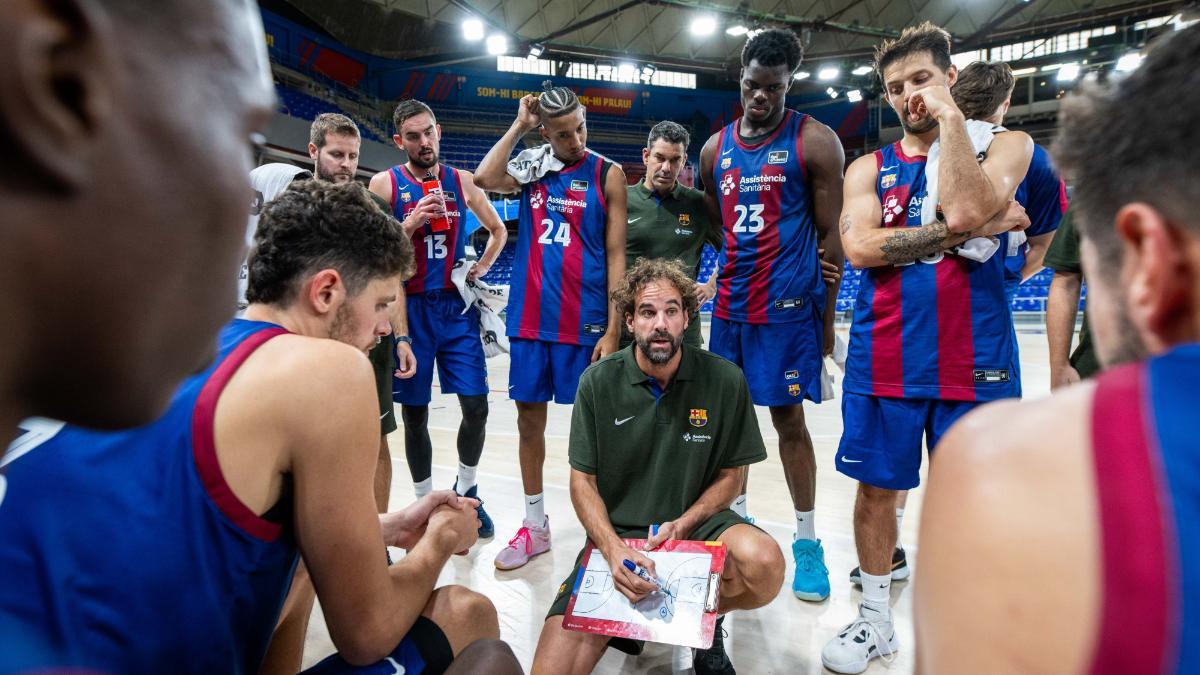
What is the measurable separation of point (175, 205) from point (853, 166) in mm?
2574

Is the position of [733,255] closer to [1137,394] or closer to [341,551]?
[341,551]

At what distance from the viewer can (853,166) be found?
2590 mm

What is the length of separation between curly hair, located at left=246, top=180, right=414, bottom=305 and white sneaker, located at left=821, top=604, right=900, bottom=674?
73.2 inches

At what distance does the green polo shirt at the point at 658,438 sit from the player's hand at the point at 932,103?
1.11 m

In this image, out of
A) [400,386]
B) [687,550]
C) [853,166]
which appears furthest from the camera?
[400,386]

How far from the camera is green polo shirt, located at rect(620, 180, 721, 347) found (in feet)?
12.9

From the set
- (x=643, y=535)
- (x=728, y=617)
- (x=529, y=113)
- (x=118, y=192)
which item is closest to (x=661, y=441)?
(x=643, y=535)

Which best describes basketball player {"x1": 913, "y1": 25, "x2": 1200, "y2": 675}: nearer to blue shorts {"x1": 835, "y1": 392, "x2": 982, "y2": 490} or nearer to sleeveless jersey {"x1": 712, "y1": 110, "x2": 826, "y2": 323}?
blue shorts {"x1": 835, "y1": 392, "x2": 982, "y2": 490}

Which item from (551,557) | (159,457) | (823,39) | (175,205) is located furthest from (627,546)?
(823,39)

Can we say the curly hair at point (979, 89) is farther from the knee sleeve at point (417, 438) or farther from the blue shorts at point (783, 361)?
the knee sleeve at point (417, 438)

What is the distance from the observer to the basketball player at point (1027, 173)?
254 cm

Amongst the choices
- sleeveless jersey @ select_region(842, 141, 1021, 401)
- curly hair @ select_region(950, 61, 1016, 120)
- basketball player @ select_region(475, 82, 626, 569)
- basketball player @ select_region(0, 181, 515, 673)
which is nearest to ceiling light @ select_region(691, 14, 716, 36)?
basketball player @ select_region(475, 82, 626, 569)

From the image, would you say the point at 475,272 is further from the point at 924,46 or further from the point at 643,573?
the point at 924,46

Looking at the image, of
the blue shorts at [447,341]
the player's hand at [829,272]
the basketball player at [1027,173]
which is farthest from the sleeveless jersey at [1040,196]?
the blue shorts at [447,341]
